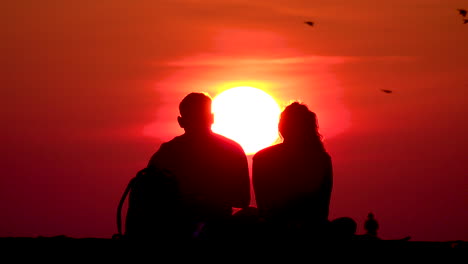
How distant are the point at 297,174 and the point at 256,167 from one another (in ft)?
1.61

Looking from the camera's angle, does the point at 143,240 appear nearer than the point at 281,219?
Yes

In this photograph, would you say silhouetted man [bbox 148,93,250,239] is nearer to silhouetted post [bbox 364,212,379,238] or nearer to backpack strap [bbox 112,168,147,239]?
backpack strap [bbox 112,168,147,239]

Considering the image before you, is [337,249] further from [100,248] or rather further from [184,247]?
[100,248]

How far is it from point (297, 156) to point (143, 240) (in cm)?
228

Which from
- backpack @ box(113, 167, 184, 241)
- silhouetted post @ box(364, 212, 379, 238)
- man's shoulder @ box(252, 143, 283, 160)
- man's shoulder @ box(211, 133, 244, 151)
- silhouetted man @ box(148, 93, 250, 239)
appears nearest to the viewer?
backpack @ box(113, 167, 184, 241)

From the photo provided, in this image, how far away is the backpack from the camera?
8.67 metres

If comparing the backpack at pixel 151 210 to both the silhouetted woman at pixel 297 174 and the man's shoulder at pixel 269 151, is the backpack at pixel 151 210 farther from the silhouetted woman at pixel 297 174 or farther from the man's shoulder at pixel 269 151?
the man's shoulder at pixel 269 151

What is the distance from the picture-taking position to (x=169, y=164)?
10023 mm

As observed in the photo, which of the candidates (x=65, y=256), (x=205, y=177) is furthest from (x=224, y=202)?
(x=65, y=256)

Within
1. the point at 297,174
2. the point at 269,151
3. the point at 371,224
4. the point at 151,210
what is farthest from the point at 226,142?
the point at 371,224

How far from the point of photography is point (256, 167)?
35.1 ft

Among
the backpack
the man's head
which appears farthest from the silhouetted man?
the backpack

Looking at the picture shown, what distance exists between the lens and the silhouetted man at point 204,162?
988 cm

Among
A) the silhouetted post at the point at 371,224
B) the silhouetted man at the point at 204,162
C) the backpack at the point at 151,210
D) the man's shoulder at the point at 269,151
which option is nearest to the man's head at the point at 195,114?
Answer: the silhouetted man at the point at 204,162
